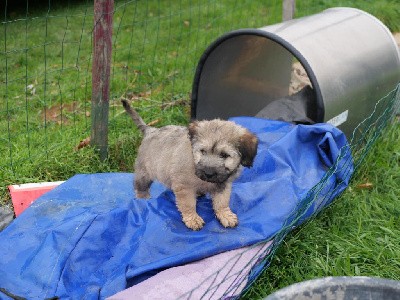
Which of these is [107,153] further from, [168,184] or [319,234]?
[319,234]

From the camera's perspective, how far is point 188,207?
3631mm

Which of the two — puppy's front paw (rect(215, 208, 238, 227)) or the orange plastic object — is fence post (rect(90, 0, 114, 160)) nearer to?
the orange plastic object

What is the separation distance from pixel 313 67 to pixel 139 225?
1.87 m

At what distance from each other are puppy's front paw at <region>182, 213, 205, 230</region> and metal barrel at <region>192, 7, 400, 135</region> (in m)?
1.53

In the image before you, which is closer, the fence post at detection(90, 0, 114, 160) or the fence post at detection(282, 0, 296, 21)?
the fence post at detection(90, 0, 114, 160)

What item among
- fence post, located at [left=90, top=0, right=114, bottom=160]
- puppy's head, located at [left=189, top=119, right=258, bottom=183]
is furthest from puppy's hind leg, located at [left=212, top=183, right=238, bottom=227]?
fence post, located at [left=90, top=0, right=114, bottom=160]

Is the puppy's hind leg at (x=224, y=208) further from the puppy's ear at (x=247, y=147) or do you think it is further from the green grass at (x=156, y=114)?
the green grass at (x=156, y=114)

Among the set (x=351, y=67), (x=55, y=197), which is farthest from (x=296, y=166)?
(x=55, y=197)

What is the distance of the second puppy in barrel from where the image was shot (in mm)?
3293

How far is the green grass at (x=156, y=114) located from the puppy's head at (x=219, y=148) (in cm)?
79

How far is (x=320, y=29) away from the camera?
16.8 ft

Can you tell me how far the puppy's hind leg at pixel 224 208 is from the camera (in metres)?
3.65

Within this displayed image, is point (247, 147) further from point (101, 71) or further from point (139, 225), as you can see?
point (101, 71)

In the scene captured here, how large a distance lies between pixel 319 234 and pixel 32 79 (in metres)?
4.09
